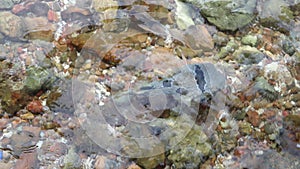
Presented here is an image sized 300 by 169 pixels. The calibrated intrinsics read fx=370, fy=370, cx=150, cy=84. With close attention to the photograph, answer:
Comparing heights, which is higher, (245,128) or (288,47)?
(288,47)

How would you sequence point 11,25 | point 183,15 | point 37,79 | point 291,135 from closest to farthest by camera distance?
point 291,135 → point 37,79 → point 11,25 → point 183,15

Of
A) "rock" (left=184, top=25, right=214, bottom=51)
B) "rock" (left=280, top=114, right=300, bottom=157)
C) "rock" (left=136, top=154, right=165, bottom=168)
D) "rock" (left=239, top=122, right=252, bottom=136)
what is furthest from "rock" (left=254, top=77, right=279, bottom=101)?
"rock" (left=136, top=154, right=165, bottom=168)

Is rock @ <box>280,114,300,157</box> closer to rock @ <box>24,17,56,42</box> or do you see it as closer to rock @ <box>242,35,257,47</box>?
rock @ <box>242,35,257,47</box>

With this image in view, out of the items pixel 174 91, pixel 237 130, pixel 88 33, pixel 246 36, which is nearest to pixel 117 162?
pixel 174 91

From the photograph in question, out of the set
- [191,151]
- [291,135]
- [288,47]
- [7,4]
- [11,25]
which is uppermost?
[7,4]

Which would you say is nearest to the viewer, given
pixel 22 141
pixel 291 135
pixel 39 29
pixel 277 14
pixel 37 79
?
pixel 22 141

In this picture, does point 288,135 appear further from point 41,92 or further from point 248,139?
point 41,92

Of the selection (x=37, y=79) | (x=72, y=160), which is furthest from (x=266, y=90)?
(x=37, y=79)

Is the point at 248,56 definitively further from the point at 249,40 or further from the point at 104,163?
the point at 104,163
